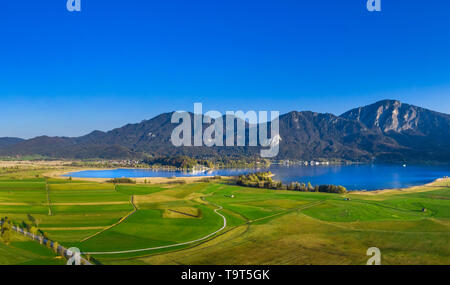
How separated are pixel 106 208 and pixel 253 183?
236ft

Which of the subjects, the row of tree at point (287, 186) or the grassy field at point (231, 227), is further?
the row of tree at point (287, 186)

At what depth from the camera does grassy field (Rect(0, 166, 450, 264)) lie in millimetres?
38938

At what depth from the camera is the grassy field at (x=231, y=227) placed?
128 feet

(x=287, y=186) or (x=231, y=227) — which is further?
(x=287, y=186)

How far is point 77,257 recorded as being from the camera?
117 ft

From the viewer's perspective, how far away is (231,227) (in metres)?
56.6

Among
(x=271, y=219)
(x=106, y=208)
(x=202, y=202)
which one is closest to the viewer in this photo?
(x=271, y=219)

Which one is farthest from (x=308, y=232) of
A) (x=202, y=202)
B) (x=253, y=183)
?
(x=253, y=183)

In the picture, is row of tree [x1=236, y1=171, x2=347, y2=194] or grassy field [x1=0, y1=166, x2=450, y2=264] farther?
row of tree [x1=236, y1=171, x2=347, y2=194]

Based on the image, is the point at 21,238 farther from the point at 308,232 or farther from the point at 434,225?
the point at 434,225

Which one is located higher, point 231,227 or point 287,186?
point 231,227
